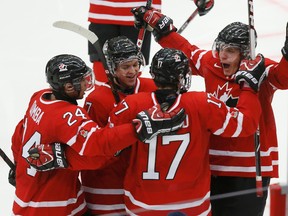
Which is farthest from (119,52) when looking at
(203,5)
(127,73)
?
(203,5)

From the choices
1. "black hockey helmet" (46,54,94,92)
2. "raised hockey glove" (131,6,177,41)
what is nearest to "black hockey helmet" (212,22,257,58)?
"raised hockey glove" (131,6,177,41)

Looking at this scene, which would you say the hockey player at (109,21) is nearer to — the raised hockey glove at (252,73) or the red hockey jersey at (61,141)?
the red hockey jersey at (61,141)

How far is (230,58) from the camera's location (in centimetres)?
249

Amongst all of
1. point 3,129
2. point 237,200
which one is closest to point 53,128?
point 237,200

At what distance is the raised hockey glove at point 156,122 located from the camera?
212cm

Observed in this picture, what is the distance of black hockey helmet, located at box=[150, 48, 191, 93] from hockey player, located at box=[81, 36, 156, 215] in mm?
218

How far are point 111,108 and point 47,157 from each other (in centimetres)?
34

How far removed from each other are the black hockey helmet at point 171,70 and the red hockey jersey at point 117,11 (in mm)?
1398

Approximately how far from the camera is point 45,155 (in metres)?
2.22

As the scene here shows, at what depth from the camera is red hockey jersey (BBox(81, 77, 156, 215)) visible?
8.00ft

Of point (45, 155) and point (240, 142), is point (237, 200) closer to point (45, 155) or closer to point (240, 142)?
point (240, 142)

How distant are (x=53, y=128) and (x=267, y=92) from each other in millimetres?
837

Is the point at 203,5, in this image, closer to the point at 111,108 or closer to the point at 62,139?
the point at 111,108

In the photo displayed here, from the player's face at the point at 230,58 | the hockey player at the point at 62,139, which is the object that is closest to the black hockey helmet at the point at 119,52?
the hockey player at the point at 62,139
